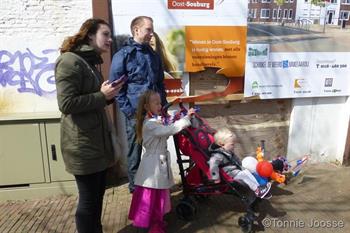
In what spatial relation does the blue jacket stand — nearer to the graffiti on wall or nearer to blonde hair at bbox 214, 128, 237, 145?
blonde hair at bbox 214, 128, 237, 145

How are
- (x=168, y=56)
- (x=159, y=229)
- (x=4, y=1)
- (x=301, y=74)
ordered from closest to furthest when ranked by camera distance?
1. (x=159, y=229)
2. (x=4, y=1)
3. (x=168, y=56)
4. (x=301, y=74)

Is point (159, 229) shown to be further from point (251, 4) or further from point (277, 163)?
point (251, 4)

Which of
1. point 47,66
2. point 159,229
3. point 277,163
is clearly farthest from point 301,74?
point 47,66

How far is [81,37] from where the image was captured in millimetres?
2689

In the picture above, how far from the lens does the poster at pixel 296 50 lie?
479cm

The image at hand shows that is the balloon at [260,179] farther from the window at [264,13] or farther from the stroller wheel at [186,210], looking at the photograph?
the window at [264,13]

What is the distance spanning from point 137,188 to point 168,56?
1.86 m

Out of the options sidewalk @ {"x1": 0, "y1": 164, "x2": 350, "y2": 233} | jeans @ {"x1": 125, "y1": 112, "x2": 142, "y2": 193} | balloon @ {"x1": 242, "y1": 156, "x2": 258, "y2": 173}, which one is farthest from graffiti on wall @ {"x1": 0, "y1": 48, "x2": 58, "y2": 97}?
balloon @ {"x1": 242, "y1": 156, "x2": 258, "y2": 173}

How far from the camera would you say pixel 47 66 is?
4387 mm

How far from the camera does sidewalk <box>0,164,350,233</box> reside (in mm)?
3668

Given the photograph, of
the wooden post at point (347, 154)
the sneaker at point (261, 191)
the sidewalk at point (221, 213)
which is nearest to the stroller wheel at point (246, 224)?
the sidewalk at point (221, 213)

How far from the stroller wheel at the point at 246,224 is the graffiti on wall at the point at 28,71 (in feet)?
8.92

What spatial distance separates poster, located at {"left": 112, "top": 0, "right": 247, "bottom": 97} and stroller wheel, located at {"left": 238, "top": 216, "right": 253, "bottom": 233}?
6.10 ft

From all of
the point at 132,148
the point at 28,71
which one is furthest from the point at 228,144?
the point at 28,71
